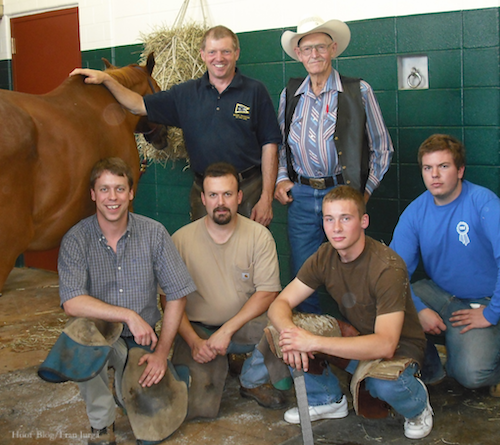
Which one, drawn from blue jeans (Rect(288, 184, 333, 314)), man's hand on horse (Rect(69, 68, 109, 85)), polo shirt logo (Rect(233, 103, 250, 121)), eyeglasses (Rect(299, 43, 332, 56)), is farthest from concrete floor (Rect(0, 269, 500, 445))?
eyeglasses (Rect(299, 43, 332, 56))

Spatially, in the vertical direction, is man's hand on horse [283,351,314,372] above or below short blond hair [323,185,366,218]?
below

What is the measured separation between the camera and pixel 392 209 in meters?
3.84

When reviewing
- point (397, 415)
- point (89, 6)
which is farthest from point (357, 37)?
point (89, 6)

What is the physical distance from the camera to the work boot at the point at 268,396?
9.88 feet

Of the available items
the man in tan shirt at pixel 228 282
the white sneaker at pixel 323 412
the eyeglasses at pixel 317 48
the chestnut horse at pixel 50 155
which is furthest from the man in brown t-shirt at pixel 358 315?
the chestnut horse at pixel 50 155

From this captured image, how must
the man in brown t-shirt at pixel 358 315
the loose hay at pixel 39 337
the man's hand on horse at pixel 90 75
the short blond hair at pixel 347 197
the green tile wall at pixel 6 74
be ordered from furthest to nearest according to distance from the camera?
1. the green tile wall at pixel 6 74
2. the loose hay at pixel 39 337
3. the man's hand on horse at pixel 90 75
4. the short blond hair at pixel 347 197
5. the man in brown t-shirt at pixel 358 315

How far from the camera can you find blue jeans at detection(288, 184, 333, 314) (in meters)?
3.46

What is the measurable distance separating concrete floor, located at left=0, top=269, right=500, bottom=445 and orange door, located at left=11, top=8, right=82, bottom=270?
2.79m

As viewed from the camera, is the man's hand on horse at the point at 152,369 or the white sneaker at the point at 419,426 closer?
the white sneaker at the point at 419,426

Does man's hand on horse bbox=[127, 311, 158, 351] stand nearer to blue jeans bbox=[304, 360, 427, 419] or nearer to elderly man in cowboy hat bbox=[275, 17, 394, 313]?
blue jeans bbox=[304, 360, 427, 419]

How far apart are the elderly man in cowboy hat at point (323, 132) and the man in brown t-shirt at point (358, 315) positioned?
2.27 ft

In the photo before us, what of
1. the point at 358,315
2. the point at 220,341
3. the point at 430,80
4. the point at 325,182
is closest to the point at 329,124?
the point at 325,182

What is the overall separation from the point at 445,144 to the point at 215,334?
1431 mm

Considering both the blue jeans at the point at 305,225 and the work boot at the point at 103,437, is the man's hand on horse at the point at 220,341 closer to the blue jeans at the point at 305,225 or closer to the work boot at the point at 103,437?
the work boot at the point at 103,437
